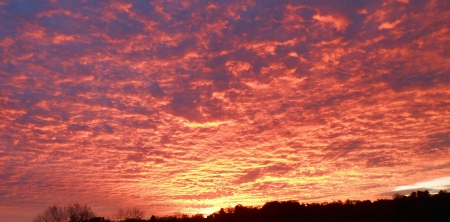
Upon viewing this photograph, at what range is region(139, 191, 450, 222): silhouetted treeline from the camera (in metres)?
34.5

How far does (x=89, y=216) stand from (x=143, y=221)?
20.3m

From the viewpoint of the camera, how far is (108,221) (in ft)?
222

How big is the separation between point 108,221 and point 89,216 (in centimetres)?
1080

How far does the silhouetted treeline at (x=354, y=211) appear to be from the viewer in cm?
3450

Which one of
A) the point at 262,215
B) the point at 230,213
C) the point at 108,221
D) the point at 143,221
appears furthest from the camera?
the point at 108,221

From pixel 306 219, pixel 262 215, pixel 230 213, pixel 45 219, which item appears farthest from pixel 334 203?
pixel 45 219

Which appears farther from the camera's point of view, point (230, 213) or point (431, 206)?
point (230, 213)

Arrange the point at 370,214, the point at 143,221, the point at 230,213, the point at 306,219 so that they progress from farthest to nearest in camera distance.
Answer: the point at 143,221 < the point at 230,213 < the point at 306,219 < the point at 370,214

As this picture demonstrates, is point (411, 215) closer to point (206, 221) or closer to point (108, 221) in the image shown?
point (206, 221)

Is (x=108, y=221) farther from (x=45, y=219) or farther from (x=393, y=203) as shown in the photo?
(x=393, y=203)

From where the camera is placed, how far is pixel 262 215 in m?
43.2

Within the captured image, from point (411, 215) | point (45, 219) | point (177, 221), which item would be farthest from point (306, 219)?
point (45, 219)

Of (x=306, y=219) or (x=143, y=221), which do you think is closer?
(x=306, y=219)

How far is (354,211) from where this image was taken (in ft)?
126
